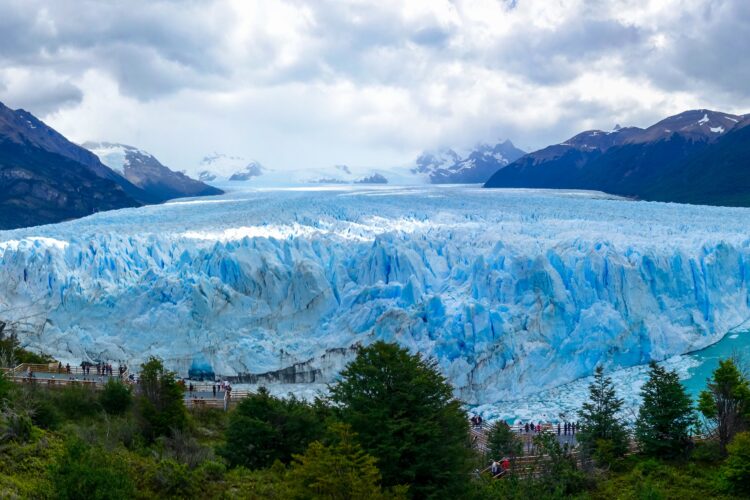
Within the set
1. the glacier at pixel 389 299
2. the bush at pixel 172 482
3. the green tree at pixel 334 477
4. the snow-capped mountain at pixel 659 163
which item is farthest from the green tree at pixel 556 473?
the snow-capped mountain at pixel 659 163

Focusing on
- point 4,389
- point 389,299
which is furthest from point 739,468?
point 389,299

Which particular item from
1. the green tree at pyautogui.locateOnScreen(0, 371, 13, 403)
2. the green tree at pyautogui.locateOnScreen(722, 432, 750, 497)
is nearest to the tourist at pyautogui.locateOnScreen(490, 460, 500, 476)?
the green tree at pyautogui.locateOnScreen(722, 432, 750, 497)

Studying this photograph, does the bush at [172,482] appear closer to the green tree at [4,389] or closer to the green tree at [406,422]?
the green tree at [406,422]

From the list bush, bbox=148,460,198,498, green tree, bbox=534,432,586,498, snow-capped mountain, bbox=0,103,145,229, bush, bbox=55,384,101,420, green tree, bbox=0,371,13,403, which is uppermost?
snow-capped mountain, bbox=0,103,145,229

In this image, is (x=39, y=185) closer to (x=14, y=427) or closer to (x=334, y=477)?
(x=14, y=427)

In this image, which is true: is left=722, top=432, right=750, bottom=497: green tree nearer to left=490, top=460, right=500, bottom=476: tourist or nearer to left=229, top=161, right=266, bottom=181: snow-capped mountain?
left=490, top=460, right=500, bottom=476: tourist
